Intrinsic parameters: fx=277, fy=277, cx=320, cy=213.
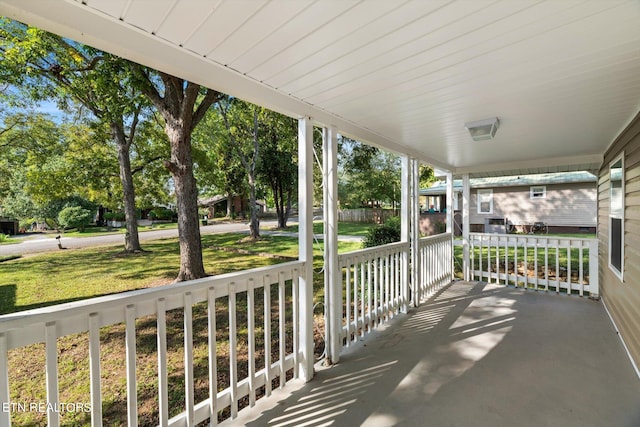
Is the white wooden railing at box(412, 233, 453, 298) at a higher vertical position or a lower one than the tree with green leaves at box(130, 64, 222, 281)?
lower

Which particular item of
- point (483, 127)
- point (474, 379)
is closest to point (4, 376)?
point (474, 379)

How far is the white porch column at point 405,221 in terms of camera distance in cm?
387

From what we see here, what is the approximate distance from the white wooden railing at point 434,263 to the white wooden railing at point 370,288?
709 mm

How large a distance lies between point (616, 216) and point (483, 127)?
2.19 metres

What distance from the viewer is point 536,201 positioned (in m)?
12.5

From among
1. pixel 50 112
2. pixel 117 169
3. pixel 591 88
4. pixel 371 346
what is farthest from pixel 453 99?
pixel 50 112

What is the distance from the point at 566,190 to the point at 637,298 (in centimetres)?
1240

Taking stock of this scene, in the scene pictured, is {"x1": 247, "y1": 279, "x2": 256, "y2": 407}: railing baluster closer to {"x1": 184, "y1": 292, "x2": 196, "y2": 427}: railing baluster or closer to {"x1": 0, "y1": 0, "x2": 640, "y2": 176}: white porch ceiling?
{"x1": 184, "y1": 292, "x2": 196, "y2": 427}: railing baluster

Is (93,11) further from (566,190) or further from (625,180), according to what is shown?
(566,190)

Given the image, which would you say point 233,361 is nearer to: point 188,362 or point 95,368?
point 188,362

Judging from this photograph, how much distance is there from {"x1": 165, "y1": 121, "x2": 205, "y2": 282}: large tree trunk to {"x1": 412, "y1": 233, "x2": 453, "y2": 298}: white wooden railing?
414cm

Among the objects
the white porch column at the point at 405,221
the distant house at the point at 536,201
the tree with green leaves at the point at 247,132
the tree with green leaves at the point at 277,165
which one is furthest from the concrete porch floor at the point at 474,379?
the tree with green leaves at the point at 277,165

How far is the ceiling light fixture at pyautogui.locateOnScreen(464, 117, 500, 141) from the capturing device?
9.04ft

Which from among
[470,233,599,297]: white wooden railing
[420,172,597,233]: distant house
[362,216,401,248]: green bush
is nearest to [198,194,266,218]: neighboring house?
[420,172,597,233]: distant house
